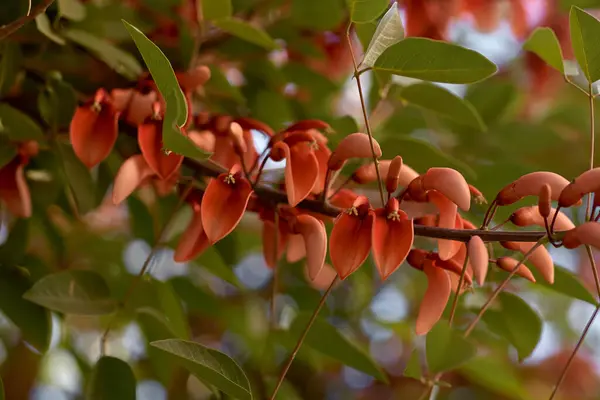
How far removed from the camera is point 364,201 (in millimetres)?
474

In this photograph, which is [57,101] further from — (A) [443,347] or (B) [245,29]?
(A) [443,347]

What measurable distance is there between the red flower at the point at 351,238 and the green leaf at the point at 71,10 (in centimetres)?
33

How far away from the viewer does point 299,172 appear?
0.50 meters

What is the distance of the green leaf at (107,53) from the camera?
26.3 inches

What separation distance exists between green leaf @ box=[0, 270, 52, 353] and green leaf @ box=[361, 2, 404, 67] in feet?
1.14

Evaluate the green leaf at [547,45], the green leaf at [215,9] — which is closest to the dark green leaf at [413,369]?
the green leaf at [547,45]

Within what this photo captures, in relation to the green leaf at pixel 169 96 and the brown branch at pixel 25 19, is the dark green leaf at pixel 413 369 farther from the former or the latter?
the brown branch at pixel 25 19

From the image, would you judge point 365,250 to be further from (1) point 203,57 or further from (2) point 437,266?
(1) point 203,57

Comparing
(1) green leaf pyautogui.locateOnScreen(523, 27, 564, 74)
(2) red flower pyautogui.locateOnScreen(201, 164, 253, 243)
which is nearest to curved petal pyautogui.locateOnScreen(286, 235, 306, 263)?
(2) red flower pyautogui.locateOnScreen(201, 164, 253, 243)

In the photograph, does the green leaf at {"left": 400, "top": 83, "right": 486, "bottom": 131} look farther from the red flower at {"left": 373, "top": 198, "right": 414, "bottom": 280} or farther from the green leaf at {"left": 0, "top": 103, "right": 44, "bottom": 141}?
the green leaf at {"left": 0, "top": 103, "right": 44, "bottom": 141}

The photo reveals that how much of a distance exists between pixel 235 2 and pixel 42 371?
0.88 metres

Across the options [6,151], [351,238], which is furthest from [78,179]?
[351,238]

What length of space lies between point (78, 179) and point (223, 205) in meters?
0.20

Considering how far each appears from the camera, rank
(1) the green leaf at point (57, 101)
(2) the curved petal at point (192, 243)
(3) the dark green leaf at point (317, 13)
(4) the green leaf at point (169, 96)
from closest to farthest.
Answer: (4) the green leaf at point (169, 96) → (2) the curved petal at point (192, 243) → (1) the green leaf at point (57, 101) → (3) the dark green leaf at point (317, 13)
